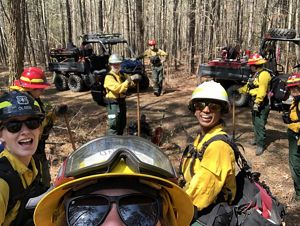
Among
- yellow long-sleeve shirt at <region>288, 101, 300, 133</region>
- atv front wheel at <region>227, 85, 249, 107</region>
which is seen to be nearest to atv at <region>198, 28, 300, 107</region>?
atv front wheel at <region>227, 85, 249, 107</region>

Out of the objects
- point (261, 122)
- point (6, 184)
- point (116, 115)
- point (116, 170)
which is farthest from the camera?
point (261, 122)

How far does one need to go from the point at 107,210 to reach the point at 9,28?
18.8ft

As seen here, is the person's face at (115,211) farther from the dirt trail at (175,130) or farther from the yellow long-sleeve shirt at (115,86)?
the yellow long-sleeve shirt at (115,86)

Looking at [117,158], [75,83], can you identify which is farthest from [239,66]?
[117,158]

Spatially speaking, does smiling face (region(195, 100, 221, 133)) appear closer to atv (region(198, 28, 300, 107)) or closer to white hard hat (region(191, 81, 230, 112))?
white hard hat (region(191, 81, 230, 112))

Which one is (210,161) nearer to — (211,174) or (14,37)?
(211,174)

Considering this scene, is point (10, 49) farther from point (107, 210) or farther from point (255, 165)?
point (107, 210)

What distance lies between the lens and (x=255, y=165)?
22.9 feet

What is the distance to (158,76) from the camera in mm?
12703

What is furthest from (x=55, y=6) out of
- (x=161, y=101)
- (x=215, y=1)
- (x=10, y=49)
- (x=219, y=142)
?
(x=219, y=142)

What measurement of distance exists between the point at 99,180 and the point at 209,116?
5.33 feet

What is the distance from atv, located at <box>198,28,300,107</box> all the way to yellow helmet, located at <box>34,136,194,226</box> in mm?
9464

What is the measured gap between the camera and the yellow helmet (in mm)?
1185

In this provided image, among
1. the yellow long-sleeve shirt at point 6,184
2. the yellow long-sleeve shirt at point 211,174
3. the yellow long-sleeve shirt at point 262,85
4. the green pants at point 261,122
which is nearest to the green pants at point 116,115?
the yellow long-sleeve shirt at point 262,85
